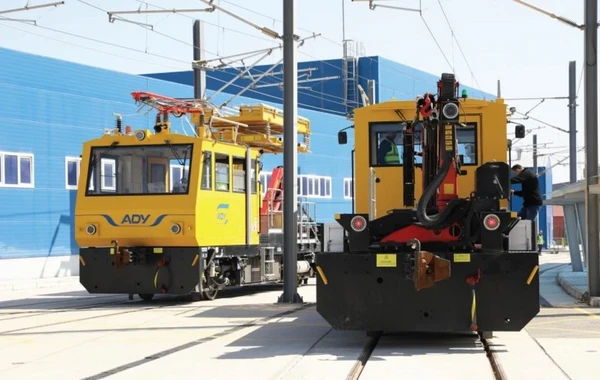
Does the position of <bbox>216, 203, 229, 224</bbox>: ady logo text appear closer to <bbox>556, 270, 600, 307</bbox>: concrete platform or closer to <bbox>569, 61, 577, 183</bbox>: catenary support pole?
<bbox>556, 270, 600, 307</bbox>: concrete platform

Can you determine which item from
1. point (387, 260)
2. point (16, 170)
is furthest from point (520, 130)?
point (16, 170)

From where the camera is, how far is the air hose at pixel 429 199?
1213cm

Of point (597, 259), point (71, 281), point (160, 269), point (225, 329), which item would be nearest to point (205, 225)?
point (160, 269)

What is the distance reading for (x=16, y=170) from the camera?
1179 inches

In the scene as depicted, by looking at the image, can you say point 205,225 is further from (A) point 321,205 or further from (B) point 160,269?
(A) point 321,205

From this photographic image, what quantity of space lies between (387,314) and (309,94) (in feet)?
176

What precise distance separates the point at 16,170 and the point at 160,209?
12.4m

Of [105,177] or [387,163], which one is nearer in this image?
[387,163]

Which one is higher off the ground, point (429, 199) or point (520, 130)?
point (520, 130)

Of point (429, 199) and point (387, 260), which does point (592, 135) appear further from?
point (387, 260)

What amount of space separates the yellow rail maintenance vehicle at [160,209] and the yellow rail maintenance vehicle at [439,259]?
658cm

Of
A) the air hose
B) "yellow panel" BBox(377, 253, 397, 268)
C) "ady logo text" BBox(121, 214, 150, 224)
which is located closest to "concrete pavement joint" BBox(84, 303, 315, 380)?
"yellow panel" BBox(377, 253, 397, 268)

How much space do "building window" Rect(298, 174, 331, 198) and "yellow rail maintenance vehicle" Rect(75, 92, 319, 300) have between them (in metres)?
24.2

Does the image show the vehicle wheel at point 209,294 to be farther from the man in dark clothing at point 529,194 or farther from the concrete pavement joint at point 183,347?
the man in dark clothing at point 529,194
